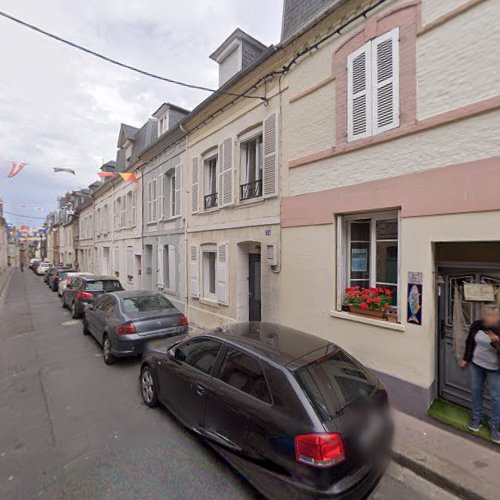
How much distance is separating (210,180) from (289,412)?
23.8 ft

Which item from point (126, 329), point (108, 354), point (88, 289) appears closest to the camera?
point (126, 329)

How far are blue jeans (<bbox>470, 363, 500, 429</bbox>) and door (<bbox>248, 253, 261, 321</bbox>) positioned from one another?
4.27 metres

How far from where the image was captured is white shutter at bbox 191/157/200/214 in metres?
8.56

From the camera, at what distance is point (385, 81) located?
4.17 m

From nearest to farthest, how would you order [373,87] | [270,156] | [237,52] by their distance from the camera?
[373,87] → [270,156] → [237,52]

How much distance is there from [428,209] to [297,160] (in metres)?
2.52

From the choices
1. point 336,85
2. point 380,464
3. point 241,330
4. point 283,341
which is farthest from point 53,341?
point 336,85

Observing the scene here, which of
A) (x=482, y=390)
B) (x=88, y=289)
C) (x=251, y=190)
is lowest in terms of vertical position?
(x=482, y=390)

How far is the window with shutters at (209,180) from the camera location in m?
8.30

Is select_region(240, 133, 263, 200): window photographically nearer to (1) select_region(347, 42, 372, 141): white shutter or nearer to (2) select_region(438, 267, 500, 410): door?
(1) select_region(347, 42, 372, 141): white shutter

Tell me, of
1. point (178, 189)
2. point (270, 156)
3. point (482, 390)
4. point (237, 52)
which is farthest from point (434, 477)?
point (237, 52)

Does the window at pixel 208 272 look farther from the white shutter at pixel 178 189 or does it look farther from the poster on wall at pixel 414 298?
the poster on wall at pixel 414 298

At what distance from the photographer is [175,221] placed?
9.84m

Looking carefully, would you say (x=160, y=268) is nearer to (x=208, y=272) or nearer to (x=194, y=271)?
(x=194, y=271)
